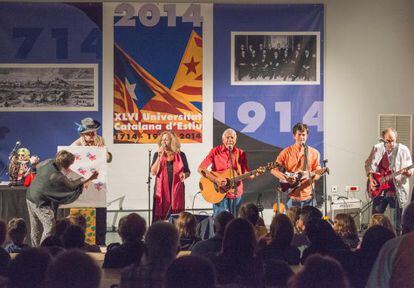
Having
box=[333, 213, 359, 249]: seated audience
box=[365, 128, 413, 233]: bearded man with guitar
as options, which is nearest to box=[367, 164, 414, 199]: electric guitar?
box=[365, 128, 413, 233]: bearded man with guitar

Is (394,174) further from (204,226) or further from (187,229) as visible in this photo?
(187,229)

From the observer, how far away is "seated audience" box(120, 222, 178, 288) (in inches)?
143

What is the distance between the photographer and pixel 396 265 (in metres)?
3.17

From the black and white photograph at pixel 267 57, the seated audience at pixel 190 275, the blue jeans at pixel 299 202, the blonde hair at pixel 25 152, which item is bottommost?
the blue jeans at pixel 299 202

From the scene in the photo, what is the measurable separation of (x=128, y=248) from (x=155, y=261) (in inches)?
36.9

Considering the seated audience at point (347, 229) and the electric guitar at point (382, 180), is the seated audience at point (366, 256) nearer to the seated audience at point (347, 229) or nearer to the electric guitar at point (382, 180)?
the seated audience at point (347, 229)

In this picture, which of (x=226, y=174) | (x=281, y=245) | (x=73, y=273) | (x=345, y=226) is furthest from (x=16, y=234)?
(x=226, y=174)

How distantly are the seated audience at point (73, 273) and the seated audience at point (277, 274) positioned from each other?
1446mm

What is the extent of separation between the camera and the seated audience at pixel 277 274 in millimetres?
3844

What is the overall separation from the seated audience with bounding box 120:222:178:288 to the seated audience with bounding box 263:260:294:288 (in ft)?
1.88

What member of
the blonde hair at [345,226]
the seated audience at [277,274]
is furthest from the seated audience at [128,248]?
the blonde hair at [345,226]

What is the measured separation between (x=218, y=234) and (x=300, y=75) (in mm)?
6070

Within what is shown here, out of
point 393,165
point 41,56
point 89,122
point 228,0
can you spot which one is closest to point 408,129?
point 393,165

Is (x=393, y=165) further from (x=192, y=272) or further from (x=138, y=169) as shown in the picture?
(x=192, y=272)
